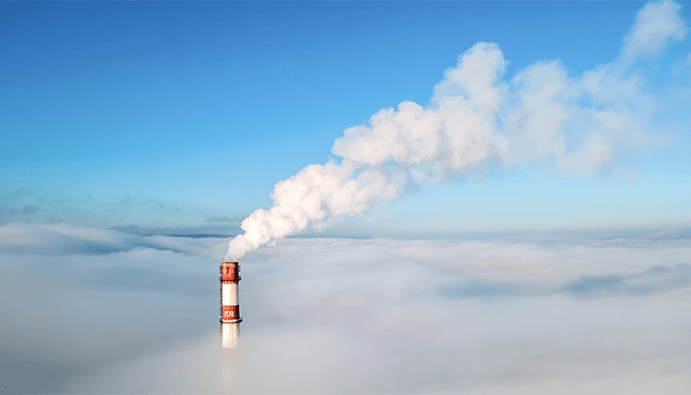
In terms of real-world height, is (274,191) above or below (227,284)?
above

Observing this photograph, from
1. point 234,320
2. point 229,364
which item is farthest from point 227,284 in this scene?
point 229,364

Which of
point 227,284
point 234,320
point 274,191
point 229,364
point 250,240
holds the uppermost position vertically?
point 274,191

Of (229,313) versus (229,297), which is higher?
(229,297)

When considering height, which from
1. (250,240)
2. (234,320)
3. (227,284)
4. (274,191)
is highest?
(274,191)

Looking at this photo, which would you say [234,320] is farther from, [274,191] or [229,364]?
[274,191]

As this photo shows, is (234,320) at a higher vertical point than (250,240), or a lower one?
lower

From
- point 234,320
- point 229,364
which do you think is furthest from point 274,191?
point 229,364

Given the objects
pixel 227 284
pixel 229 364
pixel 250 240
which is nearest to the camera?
pixel 227 284

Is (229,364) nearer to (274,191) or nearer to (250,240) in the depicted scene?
(250,240)

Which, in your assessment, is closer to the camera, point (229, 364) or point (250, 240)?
point (250, 240)

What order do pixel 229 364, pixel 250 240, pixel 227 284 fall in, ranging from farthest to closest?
pixel 229 364 → pixel 250 240 → pixel 227 284
